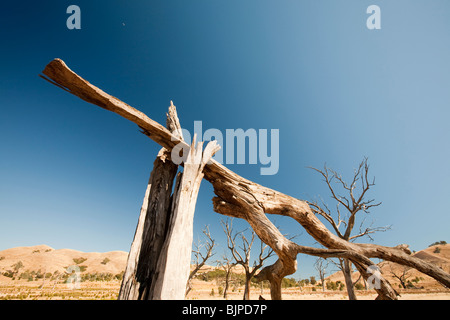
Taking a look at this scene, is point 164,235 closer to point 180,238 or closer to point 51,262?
point 180,238

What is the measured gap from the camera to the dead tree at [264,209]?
2.60 meters

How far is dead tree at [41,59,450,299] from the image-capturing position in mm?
2596

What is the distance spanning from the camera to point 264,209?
11.3 ft

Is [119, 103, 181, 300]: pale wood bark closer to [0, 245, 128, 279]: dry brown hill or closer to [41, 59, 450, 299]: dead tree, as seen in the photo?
[41, 59, 450, 299]: dead tree

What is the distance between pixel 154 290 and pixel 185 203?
1063 mm

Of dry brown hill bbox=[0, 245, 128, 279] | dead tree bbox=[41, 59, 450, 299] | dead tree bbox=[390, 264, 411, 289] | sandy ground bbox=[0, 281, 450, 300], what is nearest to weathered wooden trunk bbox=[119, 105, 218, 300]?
dead tree bbox=[41, 59, 450, 299]

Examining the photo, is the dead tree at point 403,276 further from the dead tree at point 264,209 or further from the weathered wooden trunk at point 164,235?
the weathered wooden trunk at point 164,235

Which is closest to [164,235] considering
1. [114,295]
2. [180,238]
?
[180,238]
